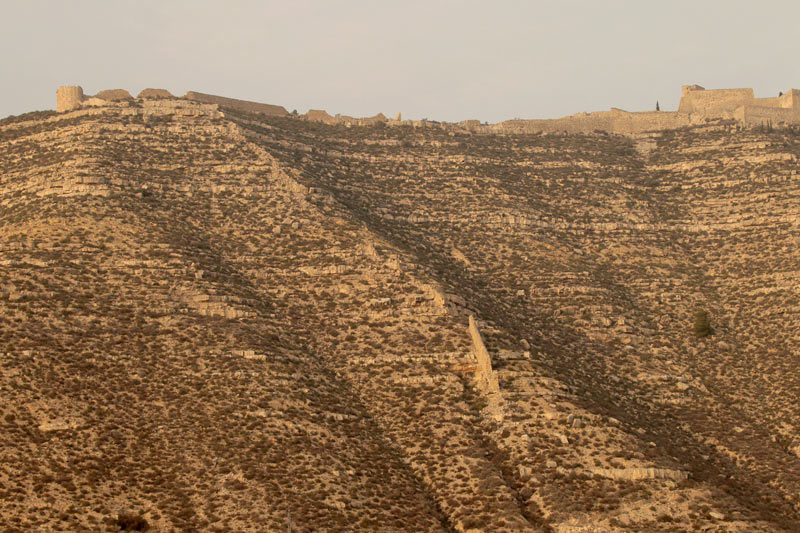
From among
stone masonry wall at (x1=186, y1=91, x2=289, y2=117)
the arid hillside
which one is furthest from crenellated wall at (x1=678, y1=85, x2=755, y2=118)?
stone masonry wall at (x1=186, y1=91, x2=289, y2=117)

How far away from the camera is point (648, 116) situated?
80312mm

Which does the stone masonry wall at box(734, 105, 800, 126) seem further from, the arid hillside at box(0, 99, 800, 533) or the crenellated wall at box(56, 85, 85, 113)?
the crenellated wall at box(56, 85, 85, 113)

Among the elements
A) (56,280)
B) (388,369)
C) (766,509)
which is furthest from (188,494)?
(766,509)

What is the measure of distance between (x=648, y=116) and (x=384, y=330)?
37.7m

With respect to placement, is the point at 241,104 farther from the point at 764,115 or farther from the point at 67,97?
the point at 764,115

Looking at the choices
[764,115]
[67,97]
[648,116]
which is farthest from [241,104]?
[764,115]

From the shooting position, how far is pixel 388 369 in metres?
48.6

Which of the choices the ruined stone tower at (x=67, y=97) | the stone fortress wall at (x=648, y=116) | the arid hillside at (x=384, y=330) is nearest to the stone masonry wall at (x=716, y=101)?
the stone fortress wall at (x=648, y=116)

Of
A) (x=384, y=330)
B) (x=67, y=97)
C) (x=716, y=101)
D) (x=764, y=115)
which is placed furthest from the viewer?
(x=716, y=101)

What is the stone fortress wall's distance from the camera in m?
76.4

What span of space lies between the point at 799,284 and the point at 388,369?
2330cm

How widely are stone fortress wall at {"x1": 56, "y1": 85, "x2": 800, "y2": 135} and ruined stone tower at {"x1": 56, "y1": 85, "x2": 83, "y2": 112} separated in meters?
7.96

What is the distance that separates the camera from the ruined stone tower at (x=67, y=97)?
229 feet

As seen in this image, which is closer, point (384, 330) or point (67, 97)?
point (384, 330)
